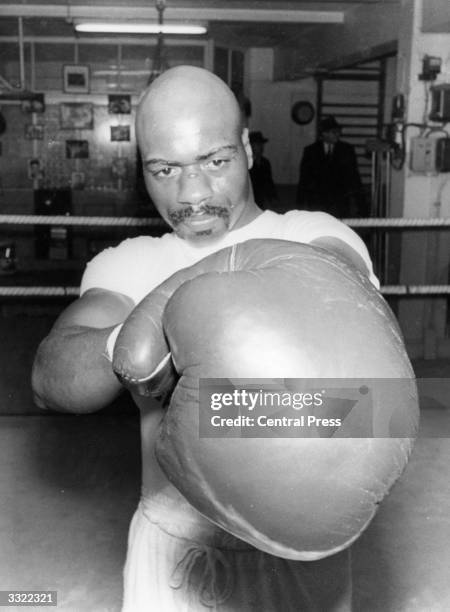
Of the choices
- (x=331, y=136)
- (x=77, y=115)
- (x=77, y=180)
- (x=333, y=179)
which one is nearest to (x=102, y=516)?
(x=333, y=179)

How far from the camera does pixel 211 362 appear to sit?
507 millimetres

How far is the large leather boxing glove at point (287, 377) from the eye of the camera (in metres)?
A: 0.48

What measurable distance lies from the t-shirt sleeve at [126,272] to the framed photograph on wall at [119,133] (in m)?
6.86

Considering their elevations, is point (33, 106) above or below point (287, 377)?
above

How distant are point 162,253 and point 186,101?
0.20 m

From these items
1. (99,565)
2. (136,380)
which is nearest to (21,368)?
(99,565)

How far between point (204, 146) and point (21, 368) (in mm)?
2945

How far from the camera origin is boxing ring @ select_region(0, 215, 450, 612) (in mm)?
1780

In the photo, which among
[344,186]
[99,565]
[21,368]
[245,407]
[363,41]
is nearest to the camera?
[245,407]

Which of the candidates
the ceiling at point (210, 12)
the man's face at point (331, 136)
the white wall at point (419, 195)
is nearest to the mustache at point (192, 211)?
the white wall at point (419, 195)

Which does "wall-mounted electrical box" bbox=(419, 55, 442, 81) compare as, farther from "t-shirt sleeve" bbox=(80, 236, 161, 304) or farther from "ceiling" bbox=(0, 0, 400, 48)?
"t-shirt sleeve" bbox=(80, 236, 161, 304)

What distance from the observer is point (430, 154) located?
13.3 ft

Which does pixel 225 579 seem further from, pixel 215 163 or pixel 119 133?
pixel 119 133

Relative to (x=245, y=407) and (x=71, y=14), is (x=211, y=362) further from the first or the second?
(x=71, y=14)
